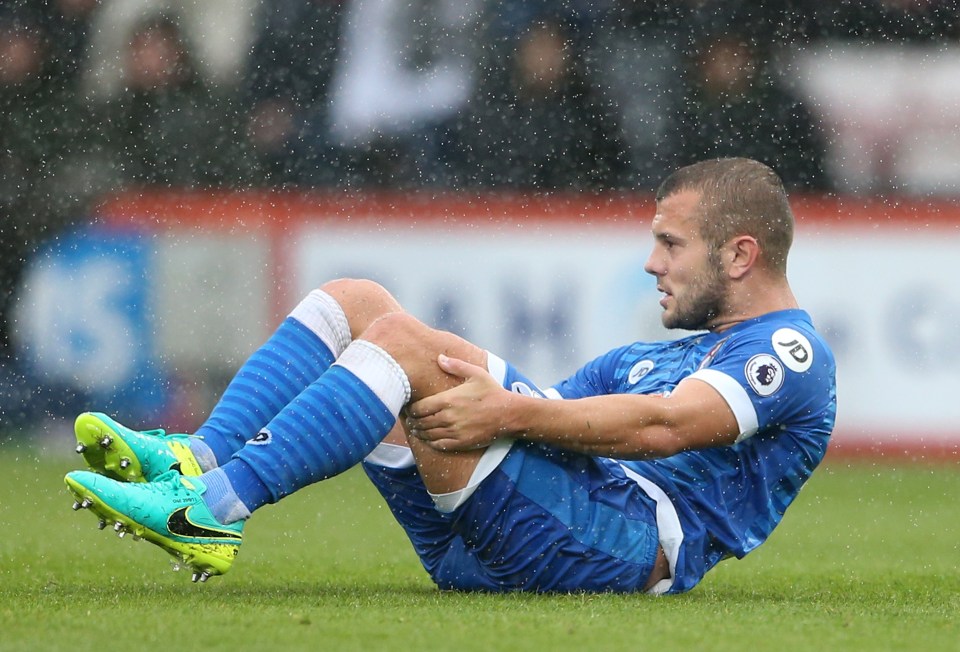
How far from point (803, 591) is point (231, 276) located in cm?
503

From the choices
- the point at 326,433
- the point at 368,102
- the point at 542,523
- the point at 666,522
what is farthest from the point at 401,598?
the point at 368,102

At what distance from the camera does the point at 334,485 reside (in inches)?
298

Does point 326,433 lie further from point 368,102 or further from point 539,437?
point 368,102

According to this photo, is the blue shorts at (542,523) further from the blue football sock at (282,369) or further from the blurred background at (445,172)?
the blurred background at (445,172)

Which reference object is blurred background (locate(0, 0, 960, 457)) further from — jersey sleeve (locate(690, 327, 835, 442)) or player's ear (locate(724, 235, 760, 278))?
jersey sleeve (locate(690, 327, 835, 442))

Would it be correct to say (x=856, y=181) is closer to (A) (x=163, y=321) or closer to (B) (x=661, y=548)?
(A) (x=163, y=321)

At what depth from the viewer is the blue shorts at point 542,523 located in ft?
11.3

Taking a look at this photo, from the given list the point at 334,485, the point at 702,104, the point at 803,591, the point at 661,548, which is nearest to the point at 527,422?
the point at 661,548

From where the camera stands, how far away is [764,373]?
11.2 feet

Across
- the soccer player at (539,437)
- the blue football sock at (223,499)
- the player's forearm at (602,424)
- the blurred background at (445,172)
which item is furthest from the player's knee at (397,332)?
the blurred background at (445,172)

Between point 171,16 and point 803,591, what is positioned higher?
point 171,16

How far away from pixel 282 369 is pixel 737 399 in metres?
1.02

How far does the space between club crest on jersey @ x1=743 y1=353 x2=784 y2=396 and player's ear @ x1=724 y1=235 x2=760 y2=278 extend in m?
0.29

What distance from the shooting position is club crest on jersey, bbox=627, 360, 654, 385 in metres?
3.83
